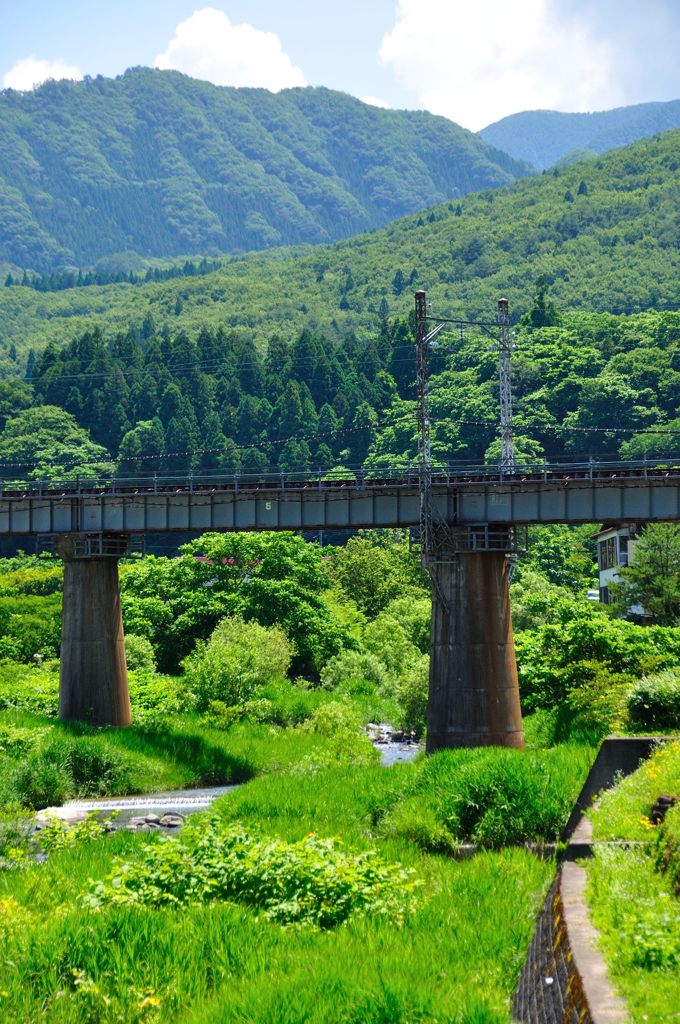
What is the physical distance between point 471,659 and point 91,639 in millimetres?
19126

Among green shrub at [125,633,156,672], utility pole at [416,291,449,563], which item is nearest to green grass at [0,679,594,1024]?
utility pole at [416,291,449,563]

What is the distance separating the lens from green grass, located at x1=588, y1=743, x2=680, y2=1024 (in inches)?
663

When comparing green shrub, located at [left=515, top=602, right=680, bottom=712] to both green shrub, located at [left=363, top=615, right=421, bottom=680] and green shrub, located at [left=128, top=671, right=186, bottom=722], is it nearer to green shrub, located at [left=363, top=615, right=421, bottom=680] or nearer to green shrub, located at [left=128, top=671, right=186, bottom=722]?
green shrub, located at [left=128, top=671, right=186, bottom=722]

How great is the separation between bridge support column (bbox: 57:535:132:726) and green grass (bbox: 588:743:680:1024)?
1510 inches

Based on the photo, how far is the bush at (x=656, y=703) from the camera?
139 feet

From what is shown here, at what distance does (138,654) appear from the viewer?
84938 millimetres

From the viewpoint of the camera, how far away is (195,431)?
17800 cm

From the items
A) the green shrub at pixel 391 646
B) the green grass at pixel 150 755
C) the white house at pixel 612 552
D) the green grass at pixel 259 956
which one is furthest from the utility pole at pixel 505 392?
the green grass at pixel 259 956

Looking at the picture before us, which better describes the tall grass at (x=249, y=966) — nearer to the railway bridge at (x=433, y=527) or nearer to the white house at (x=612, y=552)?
the railway bridge at (x=433, y=527)

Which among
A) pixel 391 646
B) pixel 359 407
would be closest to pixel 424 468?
pixel 391 646

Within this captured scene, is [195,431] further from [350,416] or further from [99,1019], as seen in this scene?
[99,1019]

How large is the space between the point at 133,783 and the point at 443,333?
485 ft

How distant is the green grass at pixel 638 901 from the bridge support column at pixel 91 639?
3836 centimetres

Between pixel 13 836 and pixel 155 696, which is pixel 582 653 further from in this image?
pixel 13 836
